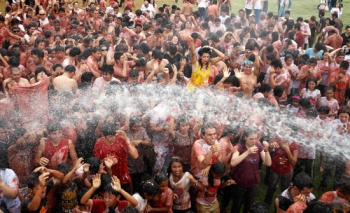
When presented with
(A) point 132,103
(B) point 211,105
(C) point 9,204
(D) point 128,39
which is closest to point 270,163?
(B) point 211,105

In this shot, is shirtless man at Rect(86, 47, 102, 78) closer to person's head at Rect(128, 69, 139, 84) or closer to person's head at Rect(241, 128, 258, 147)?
person's head at Rect(128, 69, 139, 84)

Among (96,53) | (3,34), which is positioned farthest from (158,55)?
(3,34)

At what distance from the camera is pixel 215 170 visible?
445 cm

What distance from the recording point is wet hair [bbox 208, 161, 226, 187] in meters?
4.43

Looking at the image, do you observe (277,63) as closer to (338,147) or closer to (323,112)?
(323,112)

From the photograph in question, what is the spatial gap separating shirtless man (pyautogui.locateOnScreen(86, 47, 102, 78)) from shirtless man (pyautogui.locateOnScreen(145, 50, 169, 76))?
37.3 inches

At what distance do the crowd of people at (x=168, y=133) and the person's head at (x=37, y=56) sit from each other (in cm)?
2

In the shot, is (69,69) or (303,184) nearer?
(303,184)

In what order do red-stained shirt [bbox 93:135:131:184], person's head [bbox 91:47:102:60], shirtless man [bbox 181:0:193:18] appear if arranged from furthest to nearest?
shirtless man [bbox 181:0:193:18]
person's head [bbox 91:47:102:60]
red-stained shirt [bbox 93:135:131:184]

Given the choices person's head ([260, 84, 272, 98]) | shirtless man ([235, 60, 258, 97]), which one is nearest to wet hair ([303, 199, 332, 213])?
person's head ([260, 84, 272, 98])

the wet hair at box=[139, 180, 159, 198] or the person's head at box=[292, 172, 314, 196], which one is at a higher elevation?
the wet hair at box=[139, 180, 159, 198]

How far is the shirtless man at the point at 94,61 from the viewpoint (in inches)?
289

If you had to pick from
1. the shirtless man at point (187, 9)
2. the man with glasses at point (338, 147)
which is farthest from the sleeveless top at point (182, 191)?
the shirtless man at point (187, 9)

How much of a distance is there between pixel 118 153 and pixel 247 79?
3169 mm
